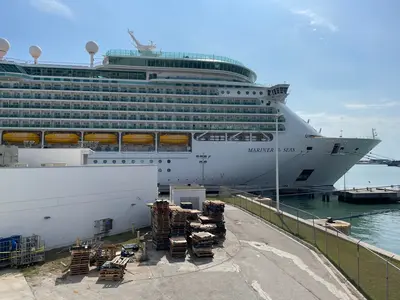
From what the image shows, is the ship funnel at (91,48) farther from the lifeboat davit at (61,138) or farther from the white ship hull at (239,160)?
the white ship hull at (239,160)

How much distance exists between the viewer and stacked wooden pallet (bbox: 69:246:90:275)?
10797 mm

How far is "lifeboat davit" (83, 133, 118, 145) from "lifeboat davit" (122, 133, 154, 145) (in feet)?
3.61

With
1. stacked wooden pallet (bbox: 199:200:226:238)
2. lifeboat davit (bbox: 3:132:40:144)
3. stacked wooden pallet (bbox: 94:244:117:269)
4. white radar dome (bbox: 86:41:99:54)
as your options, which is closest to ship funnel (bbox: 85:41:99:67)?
white radar dome (bbox: 86:41:99:54)

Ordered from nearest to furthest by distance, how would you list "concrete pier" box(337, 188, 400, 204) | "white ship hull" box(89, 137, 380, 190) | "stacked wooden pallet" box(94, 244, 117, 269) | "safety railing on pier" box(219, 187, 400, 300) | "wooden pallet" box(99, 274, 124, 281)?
1. "safety railing on pier" box(219, 187, 400, 300)
2. "wooden pallet" box(99, 274, 124, 281)
3. "stacked wooden pallet" box(94, 244, 117, 269)
4. "white ship hull" box(89, 137, 380, 190)
5. "concrete pier" box(337, 188, 400, 204)

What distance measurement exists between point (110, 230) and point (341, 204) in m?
31.1

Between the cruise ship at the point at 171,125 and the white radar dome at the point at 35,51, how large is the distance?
8.76ft

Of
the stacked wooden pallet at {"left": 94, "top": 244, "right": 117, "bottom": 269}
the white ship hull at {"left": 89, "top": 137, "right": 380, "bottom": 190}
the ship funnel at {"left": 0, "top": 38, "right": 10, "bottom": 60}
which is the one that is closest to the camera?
the stacked wooden pallet at {"left": 94, "top": 244, "right": 117, "bottom": 269}

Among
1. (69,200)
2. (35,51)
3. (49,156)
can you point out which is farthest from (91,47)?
(69,200)

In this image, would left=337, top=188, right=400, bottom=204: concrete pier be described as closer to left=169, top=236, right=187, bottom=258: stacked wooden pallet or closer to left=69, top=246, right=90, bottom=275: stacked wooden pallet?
left=169, top=236, right=187, bottom=258: stacked wooden pallet

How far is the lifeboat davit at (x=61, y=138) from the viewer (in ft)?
111

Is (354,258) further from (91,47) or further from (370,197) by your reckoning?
(91,47)

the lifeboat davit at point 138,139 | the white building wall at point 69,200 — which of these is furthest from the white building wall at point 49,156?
the lifeboat davit at point 138,139

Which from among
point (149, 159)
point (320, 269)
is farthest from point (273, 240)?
point (149, 159)

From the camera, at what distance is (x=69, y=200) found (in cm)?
1434
